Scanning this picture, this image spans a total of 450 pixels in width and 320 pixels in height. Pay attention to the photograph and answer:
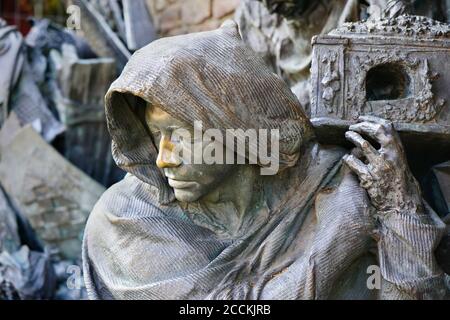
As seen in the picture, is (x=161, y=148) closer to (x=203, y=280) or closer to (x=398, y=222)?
(x=203, y=280)

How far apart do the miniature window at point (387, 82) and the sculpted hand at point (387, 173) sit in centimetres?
21

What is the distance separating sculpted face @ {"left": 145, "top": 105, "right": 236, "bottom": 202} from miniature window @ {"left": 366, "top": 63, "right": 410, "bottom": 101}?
48cm

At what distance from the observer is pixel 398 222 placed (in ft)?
13.1

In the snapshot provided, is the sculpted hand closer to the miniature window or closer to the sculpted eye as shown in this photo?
the miniature window

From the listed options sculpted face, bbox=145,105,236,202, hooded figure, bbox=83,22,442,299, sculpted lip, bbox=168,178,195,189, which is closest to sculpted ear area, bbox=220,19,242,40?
hooded figure, bbox=83,22,442,299

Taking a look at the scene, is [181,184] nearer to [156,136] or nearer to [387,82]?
[156,136]

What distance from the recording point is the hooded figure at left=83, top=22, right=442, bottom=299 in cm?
397

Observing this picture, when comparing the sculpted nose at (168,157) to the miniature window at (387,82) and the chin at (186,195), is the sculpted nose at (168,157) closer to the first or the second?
the chin at (186,195)

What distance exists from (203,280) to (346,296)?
1.31 feet

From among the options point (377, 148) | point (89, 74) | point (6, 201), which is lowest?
point (6, 201)

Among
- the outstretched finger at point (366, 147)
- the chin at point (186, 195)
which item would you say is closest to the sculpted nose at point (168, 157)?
the chin at point (186, 195)
